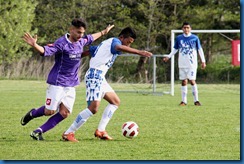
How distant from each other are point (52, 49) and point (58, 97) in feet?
2.37

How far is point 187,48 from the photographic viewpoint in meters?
16.9

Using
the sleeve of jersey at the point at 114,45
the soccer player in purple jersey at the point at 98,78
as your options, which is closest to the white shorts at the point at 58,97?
the soccer player in purple jersey at the point at 98,78

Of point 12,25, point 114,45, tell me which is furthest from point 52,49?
point 12,25

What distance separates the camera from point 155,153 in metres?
8.17

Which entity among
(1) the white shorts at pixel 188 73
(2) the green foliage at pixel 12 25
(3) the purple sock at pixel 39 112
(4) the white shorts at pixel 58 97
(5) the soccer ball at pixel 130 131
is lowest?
(5) the soccer ball at pixel 130 131

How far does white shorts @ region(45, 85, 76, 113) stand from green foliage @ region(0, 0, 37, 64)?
23221 millimetres

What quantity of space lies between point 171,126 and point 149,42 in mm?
25026

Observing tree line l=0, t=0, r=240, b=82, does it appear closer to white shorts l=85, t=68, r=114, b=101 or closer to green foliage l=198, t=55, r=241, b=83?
green foliage l=198, t=55, r=241, b=83

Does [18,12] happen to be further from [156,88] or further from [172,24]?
[156,88]

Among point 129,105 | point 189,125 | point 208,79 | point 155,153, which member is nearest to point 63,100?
point 155,153

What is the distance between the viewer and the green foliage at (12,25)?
32844 millimetres

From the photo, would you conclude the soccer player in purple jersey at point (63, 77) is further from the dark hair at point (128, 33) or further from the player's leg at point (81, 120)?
the dark hair at point (128, 33)

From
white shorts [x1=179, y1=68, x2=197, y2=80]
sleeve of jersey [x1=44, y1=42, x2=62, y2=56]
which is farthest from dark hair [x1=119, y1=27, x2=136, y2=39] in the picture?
white shorts [x1=179, y1=68, x2=197, y2=80]

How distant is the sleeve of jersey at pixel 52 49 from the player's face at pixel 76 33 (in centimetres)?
24
